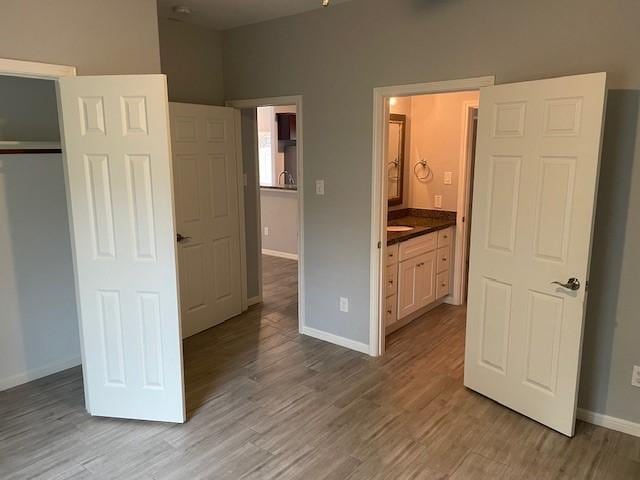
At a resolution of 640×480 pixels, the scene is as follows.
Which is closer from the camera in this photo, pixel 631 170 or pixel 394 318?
pixel 631 170

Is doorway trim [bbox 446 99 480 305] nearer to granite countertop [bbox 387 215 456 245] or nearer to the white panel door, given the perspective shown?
granite countertop [bbox 387 215 456 245]

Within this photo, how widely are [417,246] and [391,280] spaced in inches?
19.7

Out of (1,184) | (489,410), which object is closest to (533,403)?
(489,410)

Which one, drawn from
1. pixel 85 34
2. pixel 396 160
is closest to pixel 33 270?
pixel 85 34

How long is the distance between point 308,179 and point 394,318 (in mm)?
1458

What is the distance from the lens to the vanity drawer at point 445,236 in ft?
15.6

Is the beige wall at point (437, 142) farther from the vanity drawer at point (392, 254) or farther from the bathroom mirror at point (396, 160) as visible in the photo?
the vanity drawer at point (392, 254)

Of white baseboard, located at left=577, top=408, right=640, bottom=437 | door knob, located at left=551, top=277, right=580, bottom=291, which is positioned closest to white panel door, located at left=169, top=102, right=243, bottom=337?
door knob, located at left=551, top=277, right=580, bottom=291

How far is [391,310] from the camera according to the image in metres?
4.18

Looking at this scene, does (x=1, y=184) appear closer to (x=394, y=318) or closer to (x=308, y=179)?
(x=308, y=179)

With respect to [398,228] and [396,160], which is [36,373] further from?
[396,160]

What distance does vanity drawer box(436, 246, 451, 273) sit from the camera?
15.6ft

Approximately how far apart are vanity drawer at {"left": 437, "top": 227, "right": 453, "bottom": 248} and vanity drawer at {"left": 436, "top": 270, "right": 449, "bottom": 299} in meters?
0.31

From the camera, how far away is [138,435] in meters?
2.77
